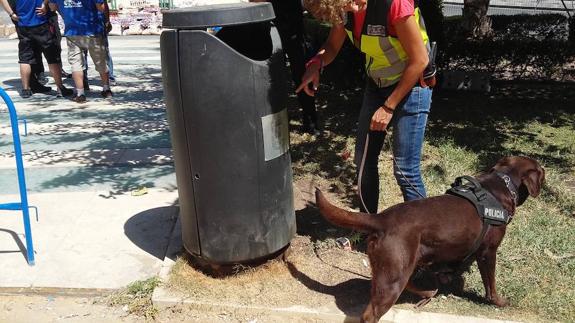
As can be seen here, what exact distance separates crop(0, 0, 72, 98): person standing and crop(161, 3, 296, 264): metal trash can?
234 inches

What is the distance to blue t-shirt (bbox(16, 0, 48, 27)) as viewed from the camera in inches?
318

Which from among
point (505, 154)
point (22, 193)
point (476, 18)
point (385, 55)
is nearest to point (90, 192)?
point (22, 193)

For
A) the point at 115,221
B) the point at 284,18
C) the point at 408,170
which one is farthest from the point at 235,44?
the point at 284,18

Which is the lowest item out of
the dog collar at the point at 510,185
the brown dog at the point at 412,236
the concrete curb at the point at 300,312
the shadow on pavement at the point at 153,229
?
the concrete curb at the point at 300,312

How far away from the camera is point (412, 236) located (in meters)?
2.75

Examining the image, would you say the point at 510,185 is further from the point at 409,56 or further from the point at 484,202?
the point at 409,56

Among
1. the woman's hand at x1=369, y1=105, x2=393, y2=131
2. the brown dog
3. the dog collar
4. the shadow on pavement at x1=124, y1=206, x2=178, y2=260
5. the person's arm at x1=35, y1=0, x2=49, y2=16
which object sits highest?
the person's arm at x1=35, y1=0, x2=49, y2=16

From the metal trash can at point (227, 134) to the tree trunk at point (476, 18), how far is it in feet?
20.4

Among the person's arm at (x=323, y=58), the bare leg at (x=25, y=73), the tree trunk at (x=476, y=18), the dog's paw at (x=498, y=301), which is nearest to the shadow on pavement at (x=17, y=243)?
the person's arm at (x=323, y=58)

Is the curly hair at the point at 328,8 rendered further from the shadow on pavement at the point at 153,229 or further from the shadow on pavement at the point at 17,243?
the shadow on pavement at the point at 17,243

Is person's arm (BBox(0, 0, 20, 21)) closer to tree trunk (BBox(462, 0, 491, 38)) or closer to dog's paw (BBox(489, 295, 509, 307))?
tree trunk (BBox(462, 0, 491, 38))

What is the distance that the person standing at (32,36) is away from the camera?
8.10m

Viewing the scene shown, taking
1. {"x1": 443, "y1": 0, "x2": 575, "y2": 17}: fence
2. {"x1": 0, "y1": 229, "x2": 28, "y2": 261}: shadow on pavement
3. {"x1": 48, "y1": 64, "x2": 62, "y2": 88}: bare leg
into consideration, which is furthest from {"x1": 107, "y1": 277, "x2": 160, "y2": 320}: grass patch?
{"x1": 443, "y1": 0, "x2": 575, "y2": 17}: fence

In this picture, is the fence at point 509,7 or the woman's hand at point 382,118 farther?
the fence at point 509,7
